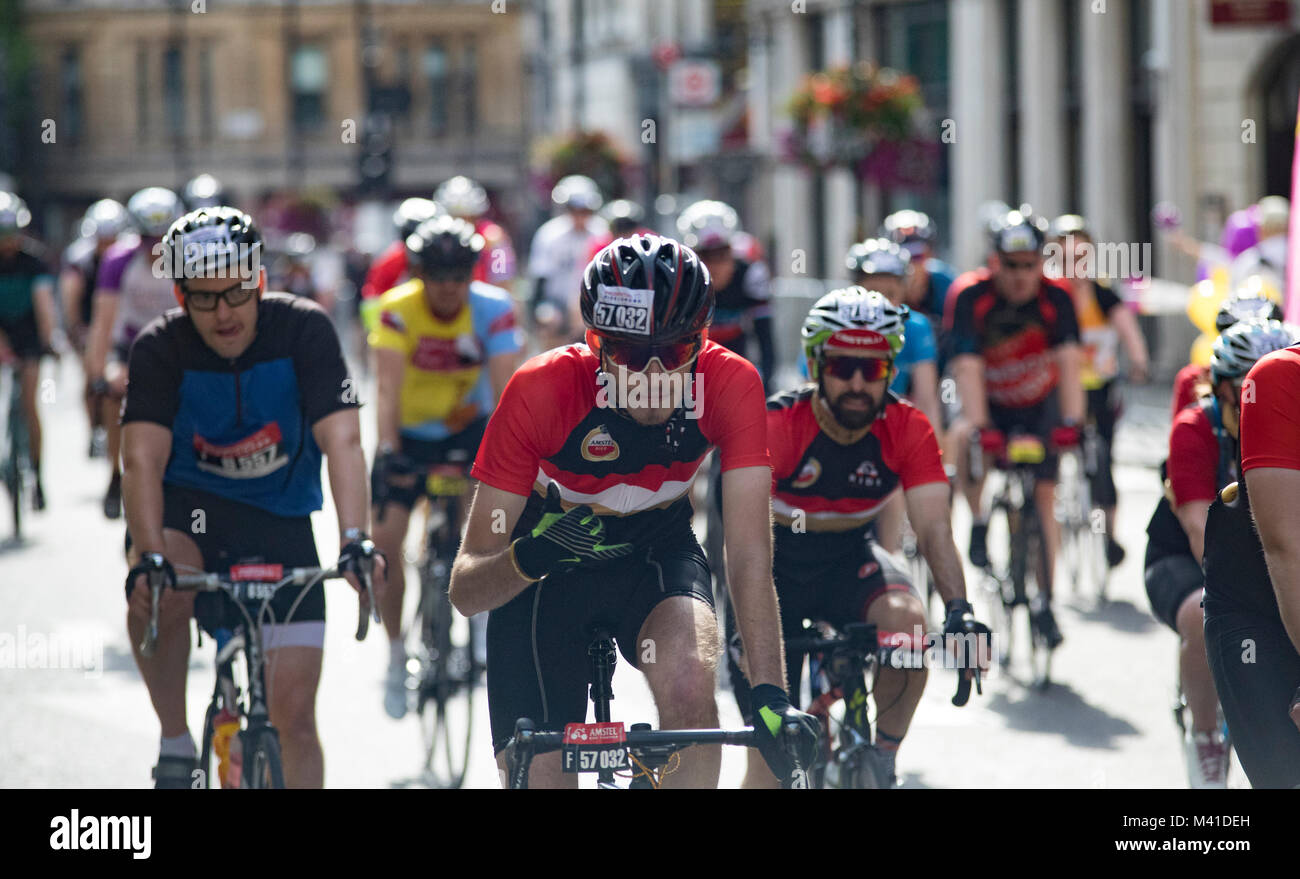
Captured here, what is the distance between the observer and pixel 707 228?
9219mm

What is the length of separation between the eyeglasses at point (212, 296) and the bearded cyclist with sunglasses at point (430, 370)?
2272mm

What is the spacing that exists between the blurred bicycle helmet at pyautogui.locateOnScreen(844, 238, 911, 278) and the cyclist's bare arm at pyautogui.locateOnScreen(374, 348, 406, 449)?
75.6 inches

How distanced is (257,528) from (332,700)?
2973 mm

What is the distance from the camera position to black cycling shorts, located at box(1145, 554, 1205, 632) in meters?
5.58

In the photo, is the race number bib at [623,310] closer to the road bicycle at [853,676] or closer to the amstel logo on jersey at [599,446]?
the amstel logo on jersey at [599,446]

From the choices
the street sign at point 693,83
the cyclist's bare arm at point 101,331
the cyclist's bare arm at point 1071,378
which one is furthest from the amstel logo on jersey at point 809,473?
the street sign at point 693,83

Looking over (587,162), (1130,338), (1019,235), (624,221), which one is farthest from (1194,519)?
(587,162)

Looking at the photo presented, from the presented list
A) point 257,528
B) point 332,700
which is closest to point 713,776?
point 257,528

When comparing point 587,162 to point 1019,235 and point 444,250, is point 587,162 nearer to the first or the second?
point 1019,235

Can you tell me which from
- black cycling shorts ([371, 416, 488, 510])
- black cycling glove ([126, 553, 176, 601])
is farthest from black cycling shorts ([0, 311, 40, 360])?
black cycling glove ([126, 553, 176, 601])

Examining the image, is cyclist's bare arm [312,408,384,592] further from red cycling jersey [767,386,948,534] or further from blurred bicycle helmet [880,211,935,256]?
blurred bicycle helmet [880,211,935,256]

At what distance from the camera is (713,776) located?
4.37 meters

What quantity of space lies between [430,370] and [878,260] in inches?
74.7
